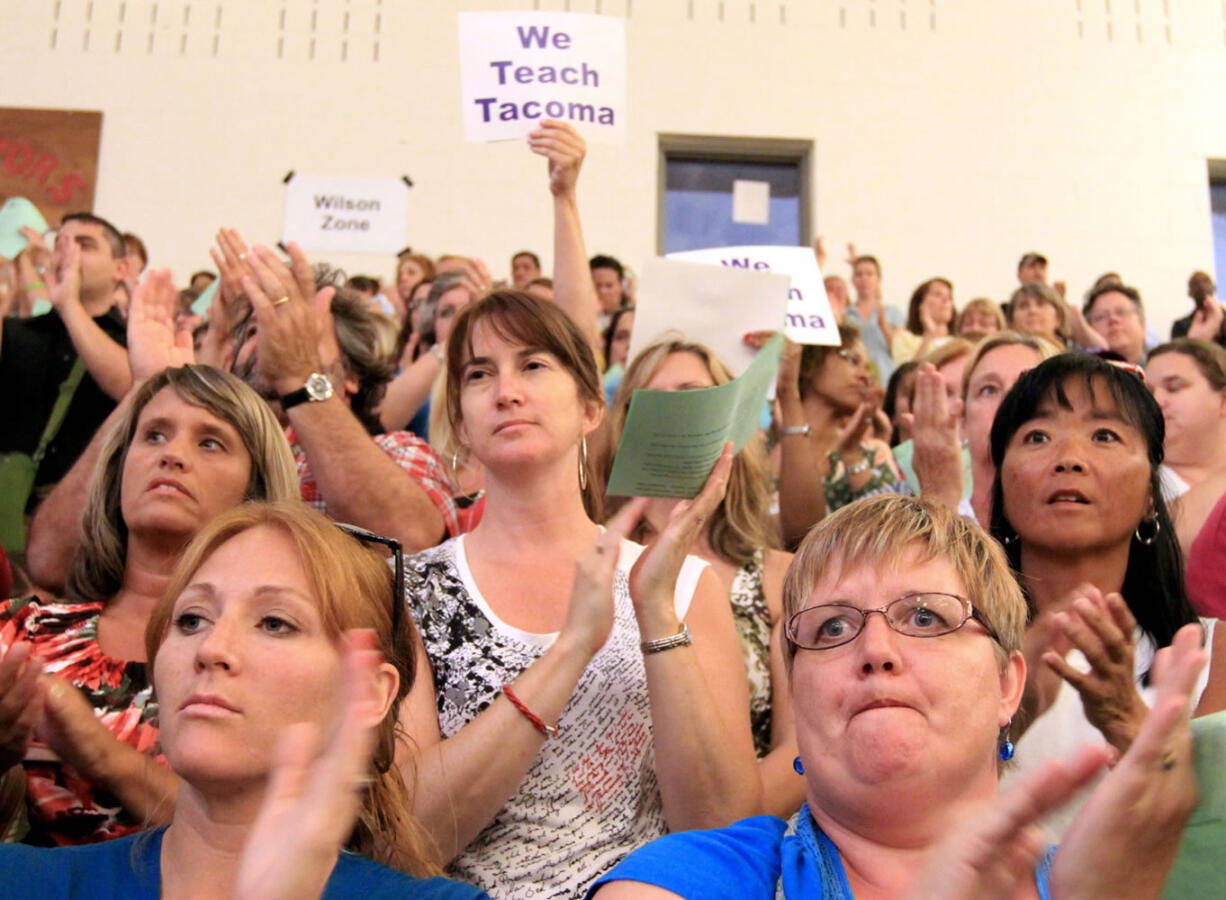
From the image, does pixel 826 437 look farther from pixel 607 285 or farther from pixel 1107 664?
pixel 607 285

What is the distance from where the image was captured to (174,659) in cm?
157

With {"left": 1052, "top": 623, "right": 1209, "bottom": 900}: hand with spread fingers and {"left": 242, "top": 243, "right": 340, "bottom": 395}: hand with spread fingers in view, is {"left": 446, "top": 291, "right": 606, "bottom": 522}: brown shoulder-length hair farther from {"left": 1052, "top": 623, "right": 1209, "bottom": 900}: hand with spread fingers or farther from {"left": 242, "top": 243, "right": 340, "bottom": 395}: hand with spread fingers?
{"left": 1052, "top": 623, "right": 1209, "bottom": 900}: hand with spread fingers

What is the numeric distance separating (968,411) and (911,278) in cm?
582

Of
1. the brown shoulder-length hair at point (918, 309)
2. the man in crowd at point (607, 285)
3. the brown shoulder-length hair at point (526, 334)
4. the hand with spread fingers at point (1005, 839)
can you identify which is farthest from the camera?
the brown shoulder-length hair at point (918, 309)

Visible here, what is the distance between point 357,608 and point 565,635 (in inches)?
15.1

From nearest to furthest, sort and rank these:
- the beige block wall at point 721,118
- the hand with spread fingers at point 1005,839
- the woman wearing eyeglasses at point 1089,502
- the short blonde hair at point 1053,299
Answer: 1. the hand with spread fingers at point 1005,839
2. the woman wearing eyeglasses at point 1089,502
3. the short blonde hair at point 1053,299
4. the beige block wall at point 721,118

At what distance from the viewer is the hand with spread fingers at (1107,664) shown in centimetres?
163

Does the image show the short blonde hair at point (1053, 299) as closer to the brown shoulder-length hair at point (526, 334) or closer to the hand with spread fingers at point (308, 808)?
the brown shoulder-length hair at point (526, 334)

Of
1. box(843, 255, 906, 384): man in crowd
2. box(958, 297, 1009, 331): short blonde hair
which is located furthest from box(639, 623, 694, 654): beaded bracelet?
box(843, 255, 906, 384): man in crowd

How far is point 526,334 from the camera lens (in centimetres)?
237

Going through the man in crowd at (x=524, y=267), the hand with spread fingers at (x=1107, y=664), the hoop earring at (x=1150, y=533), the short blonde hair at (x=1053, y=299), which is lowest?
the hand with spread fingers at (x=1107, y=664)

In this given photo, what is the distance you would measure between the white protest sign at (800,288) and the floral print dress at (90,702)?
210 centimetres

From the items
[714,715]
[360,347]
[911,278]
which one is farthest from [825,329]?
[911,278]

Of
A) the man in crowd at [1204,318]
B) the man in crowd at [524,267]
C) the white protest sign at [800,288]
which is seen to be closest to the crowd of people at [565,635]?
the white protest sign at [800,288]
